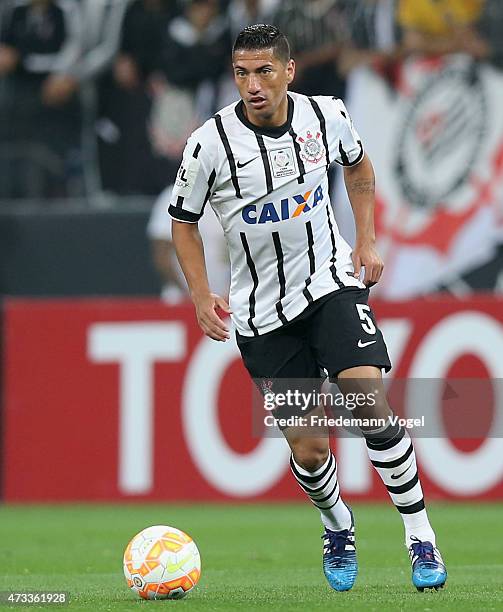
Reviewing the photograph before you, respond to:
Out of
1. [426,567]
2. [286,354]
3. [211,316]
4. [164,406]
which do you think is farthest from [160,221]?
[426,567]

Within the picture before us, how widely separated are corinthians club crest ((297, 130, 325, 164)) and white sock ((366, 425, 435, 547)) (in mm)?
1327

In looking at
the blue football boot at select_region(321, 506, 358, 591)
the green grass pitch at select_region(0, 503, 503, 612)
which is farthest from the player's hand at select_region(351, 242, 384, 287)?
the green grass pitch at select_region(0, 503, 503, 612)

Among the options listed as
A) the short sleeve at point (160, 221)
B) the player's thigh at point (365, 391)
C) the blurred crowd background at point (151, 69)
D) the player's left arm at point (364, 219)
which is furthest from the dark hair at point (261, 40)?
the short sleeve at point (160, 221)

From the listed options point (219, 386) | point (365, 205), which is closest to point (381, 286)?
point (219, 386)

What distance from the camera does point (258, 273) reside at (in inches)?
261

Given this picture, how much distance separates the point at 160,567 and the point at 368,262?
1.75 meters

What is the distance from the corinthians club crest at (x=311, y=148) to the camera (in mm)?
6578

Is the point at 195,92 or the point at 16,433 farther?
the point at 195,92

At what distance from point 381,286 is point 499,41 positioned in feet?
8.63

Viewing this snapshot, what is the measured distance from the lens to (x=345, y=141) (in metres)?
6.79

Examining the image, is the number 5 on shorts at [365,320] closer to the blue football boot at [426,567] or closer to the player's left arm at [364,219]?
the player's left arm at [364,219]

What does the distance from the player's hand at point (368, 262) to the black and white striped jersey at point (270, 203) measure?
0.04 m

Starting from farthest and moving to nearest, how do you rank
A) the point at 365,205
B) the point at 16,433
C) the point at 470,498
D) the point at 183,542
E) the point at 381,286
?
the point at 381,286 → the point at 16,433 → the point at 470,498 → the point at 365,205 → the point at 183,542

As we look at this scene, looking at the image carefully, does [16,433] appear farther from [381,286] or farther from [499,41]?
[499,41]
